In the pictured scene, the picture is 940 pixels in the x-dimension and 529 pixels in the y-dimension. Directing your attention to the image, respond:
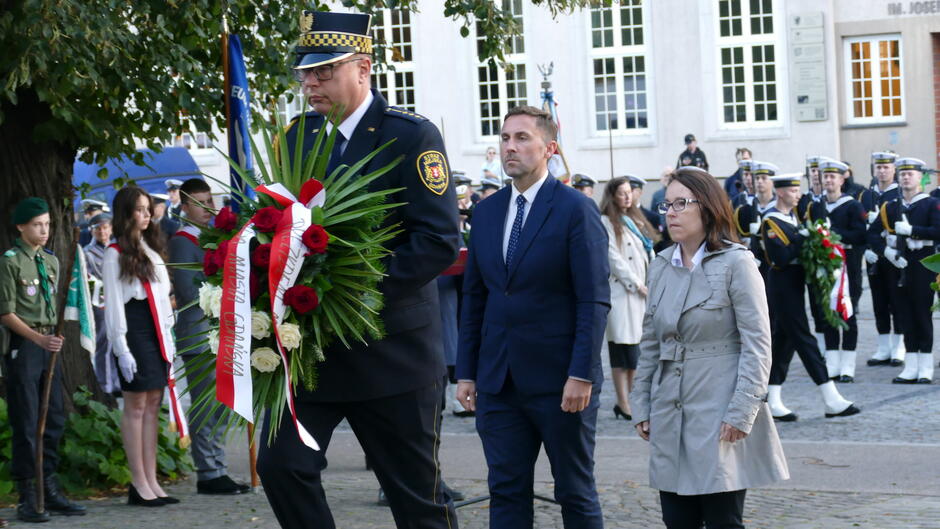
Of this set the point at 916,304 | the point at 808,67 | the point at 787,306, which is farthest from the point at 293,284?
the point at 808,67

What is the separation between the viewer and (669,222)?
547 centimetres

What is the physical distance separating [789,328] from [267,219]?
6.92 meters

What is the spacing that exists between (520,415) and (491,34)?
4.42 m

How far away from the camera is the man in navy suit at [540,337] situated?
5.61 meters

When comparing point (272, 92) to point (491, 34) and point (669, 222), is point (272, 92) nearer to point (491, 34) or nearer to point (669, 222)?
point (491, 34)

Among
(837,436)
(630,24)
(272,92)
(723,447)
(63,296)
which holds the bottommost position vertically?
(837,436)

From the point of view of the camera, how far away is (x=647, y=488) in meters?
8.17

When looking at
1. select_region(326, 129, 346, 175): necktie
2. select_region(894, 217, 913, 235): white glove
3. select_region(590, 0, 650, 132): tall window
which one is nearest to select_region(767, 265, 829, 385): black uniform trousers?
select_region(894, 217, 913, 235): white glove

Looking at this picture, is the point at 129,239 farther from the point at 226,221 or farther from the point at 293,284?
the point at 293,284

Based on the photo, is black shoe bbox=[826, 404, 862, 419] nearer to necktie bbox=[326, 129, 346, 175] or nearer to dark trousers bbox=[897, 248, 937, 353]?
dark trousers bbox=[897, 248, 937, 353]

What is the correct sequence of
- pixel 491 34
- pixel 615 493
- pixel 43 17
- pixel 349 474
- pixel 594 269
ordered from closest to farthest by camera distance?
pixel 594 269 < pixel 43 17 < pixel 615 493 < pixel 349 474 < pixel 491 34

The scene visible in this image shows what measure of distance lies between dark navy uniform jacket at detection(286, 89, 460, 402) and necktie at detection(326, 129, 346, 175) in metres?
0.03

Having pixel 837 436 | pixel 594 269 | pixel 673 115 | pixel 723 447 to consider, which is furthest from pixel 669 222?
pixel 673 115

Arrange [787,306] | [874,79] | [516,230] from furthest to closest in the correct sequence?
[874,79] < [787,306] < [516,230]
